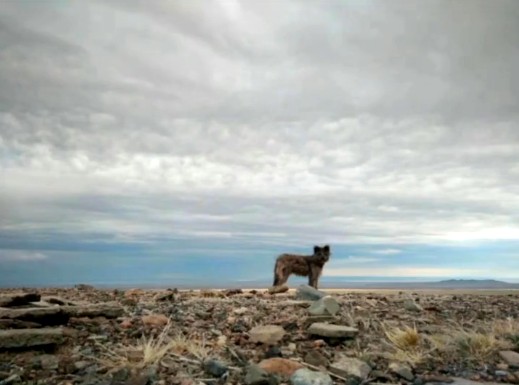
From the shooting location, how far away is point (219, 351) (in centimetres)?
726

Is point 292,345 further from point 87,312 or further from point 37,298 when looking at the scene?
point 37,298

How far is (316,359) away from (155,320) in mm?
2851

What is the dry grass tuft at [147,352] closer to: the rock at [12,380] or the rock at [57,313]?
Answer: the rock at [12,380]

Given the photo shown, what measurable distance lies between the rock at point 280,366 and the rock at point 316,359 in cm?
32

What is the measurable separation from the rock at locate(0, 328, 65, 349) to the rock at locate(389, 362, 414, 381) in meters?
4.34

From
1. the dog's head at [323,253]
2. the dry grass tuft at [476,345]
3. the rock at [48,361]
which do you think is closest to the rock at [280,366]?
the rock at [48,361]

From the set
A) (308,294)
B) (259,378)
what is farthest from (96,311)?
(308,294)

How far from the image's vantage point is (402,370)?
6.87 metres

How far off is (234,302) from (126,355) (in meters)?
5.54

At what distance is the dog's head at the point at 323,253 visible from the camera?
21234 millimetres

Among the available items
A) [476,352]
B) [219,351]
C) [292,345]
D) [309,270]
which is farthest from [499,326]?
[309,270]

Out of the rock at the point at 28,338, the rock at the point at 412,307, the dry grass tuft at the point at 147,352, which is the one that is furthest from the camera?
the rock at the point at 412,307

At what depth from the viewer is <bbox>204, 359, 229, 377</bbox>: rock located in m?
6.36

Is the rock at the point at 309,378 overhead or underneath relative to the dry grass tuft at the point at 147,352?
underneath
